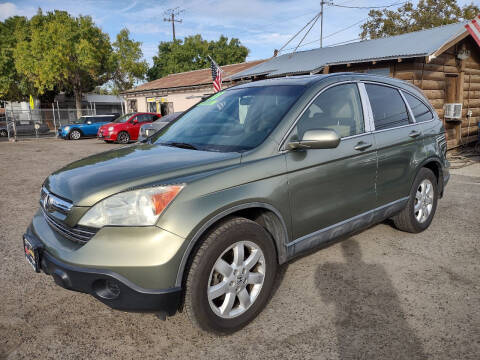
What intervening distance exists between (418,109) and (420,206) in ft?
3.76

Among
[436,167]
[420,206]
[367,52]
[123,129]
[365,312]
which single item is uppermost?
[367,52]

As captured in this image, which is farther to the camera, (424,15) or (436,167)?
(424,15)

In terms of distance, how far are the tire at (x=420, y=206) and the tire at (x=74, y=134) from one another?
21.1 meters

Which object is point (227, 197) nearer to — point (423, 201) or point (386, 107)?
point (386, 107)

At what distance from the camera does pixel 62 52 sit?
1203 inches

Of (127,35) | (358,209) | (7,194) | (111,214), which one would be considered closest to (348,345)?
(358,209)

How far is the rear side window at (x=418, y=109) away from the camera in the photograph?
4.12m

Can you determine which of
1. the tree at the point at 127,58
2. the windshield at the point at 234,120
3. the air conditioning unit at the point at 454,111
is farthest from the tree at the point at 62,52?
the windshield at the point at 234,120

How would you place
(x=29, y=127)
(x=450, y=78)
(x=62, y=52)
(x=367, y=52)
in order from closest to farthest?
(x=367, y=52), (x=450, y=78), (x=29, y=127), (x=62, y=52)

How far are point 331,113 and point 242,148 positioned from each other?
40.0 inches

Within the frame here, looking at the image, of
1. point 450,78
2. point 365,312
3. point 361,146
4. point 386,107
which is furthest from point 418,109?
point 450,78

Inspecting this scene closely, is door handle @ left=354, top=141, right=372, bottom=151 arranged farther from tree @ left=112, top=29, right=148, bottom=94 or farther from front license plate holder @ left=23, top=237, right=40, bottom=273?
Result: tree @ left=112, top=29, right=148, bottom=94

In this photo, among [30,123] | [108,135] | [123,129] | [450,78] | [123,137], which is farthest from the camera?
[30,123]

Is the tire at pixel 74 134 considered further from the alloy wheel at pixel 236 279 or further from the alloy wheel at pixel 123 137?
the alloy wheel at pixel 236 279
